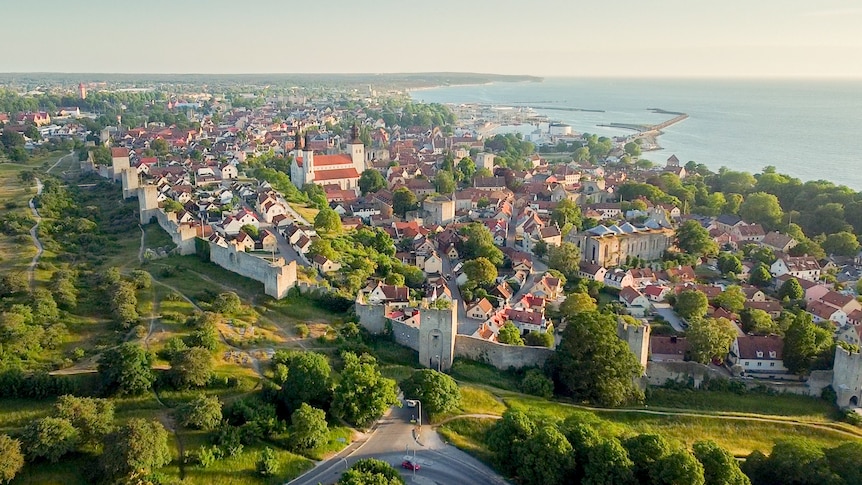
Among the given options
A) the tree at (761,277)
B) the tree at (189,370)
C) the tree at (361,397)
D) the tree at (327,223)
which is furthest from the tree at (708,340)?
the tree at (327,223)

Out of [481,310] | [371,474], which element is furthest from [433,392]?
[481,310]

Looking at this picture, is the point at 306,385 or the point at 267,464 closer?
the point at 267,464

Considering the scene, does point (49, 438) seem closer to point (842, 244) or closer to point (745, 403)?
point (745, 403)

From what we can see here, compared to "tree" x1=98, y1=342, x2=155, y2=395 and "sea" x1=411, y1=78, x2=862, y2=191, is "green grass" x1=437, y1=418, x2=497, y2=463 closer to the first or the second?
"tree" x1=98, y1=342, x2=155, y2=395

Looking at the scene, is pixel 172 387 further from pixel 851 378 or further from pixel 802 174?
pixel 802 174

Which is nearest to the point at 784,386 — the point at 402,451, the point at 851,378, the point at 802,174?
the point at 851,378

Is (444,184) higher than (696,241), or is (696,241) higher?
(444,184)

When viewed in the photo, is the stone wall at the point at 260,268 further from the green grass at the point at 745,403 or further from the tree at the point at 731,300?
the tree at the point at 731,300
